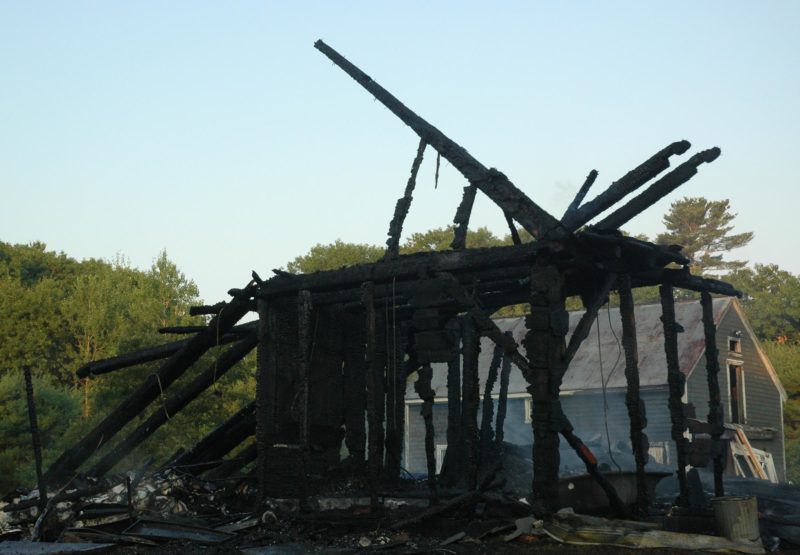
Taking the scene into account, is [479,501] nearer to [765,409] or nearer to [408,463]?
[408,463]

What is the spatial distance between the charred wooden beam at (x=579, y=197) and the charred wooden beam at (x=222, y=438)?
7.33m

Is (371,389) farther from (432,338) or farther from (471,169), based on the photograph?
(471,169)

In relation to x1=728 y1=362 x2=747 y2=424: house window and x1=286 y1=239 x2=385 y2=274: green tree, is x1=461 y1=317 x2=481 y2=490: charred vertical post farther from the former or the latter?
x1=286 y1=239 x2=385 y2=274: green tree

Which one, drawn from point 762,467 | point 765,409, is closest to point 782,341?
point 765,409

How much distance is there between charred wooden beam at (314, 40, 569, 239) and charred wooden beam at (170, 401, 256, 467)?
5792mm

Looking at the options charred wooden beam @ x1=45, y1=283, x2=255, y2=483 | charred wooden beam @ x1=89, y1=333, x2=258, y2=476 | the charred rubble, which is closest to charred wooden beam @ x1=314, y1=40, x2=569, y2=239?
the charred rubble

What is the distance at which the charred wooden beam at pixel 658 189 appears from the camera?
12.1 metres

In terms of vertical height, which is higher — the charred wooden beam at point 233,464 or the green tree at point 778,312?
the green tree at point 778,312

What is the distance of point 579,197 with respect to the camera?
504 inches

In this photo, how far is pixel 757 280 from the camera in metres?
62.3

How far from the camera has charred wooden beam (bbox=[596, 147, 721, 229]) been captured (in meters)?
12.1

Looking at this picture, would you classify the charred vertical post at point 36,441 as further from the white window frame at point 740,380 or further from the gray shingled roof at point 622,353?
the white window frame at point 740,380

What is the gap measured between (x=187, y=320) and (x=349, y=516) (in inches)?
1177

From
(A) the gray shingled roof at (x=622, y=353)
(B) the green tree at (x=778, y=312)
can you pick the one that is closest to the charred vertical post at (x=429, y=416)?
(A) the gray shingled roof at (x=622, y=353)
